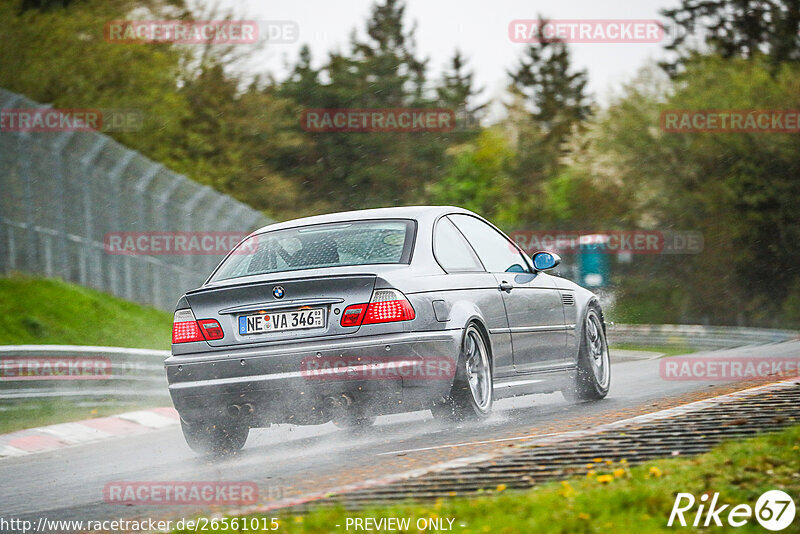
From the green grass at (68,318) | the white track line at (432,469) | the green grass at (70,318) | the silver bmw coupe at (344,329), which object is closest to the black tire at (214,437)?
the silver bmw coupe at (344,329)

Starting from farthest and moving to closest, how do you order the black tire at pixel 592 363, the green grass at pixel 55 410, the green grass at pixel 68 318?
the green grass at pixel 68 318 → the green grass at pixel 55 410 → the black tire at pixel 592 363

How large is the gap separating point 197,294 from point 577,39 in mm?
16336

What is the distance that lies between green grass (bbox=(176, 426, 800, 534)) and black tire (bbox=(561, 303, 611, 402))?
14.8 ft

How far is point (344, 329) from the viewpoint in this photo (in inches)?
317

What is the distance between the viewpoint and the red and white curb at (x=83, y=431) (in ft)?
38.4

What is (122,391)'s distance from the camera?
14570 millimetres

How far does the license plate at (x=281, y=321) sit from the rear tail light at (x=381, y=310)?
18 cm

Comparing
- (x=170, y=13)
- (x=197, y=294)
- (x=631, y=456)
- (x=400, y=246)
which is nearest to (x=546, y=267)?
(x=400, y=246)

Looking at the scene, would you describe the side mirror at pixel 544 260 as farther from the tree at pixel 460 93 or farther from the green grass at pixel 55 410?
the tree at pixel 460 93

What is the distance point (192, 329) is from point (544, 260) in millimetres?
2989

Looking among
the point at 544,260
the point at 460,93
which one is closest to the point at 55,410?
the point at 544,260

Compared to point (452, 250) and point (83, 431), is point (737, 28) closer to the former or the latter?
point (83, 431)

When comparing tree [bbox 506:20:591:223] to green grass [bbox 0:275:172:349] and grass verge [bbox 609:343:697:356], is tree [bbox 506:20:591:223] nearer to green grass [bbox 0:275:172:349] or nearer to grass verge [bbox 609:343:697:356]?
grass verge [bbox 609:343:697:356]

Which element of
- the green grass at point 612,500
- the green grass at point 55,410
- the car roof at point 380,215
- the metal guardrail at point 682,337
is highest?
the car roof at point 380,215
